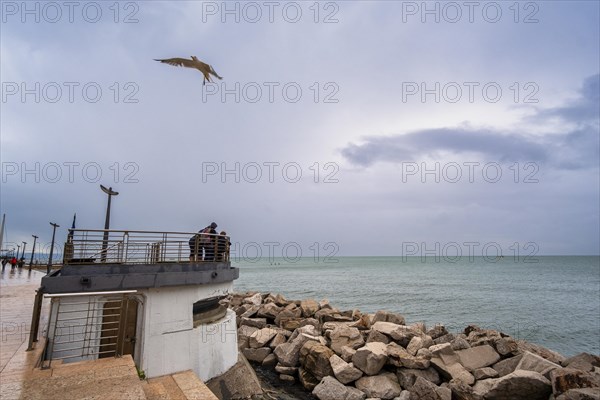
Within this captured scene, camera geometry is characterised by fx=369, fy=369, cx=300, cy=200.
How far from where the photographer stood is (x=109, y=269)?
862 centimetres

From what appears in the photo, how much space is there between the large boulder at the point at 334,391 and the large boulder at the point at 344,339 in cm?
219

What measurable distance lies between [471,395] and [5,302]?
681 inches

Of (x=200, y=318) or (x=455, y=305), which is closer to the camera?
(x=200, y=318)

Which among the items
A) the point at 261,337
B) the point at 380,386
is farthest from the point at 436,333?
the point at 261,337

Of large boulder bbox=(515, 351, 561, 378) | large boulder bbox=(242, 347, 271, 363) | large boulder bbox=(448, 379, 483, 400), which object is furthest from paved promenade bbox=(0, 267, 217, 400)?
large boulder bbox=(515, 351, 561, 378)

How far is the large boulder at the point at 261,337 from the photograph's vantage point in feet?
51.9

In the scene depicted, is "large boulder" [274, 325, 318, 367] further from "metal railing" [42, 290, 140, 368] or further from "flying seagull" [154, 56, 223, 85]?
"flying seagull" [154, 56, 223, 85]

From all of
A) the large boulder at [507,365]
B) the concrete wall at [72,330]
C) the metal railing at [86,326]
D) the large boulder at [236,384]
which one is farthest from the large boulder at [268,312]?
the concrete wall at [72,330]

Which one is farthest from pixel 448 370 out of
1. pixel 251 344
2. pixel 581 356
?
pixel 251 344

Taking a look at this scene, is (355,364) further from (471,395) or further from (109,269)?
(109,269)

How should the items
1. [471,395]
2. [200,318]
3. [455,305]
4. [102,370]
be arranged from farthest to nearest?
1. [455,305]
2. [471,395]
3. [200,318]
4. [102,370]

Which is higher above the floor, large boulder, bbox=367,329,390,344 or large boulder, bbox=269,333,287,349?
large boulder, bbox=367,329,390,344

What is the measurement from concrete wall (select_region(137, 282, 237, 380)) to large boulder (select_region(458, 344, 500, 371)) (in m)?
8.76

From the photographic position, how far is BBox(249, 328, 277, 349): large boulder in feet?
51.9
